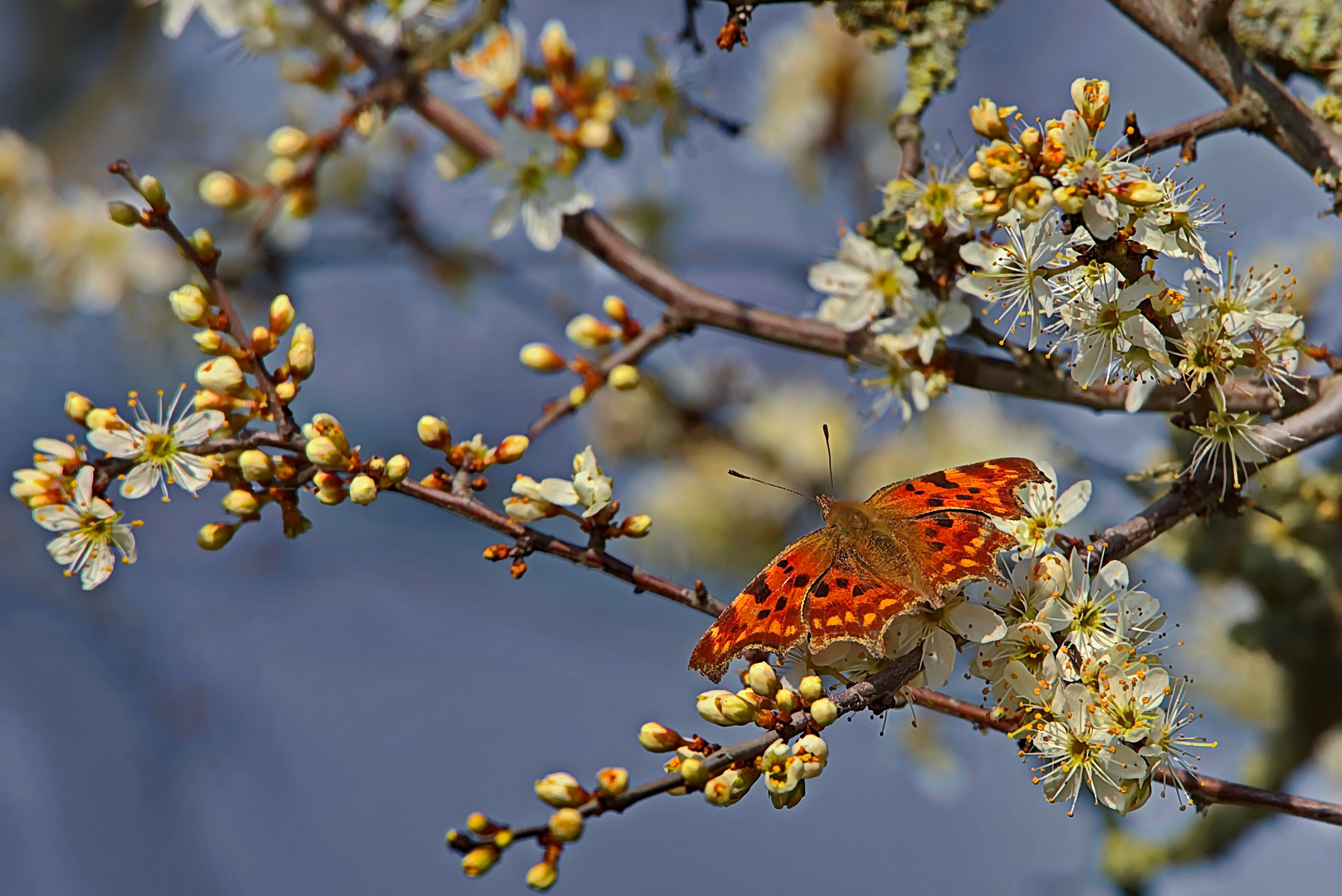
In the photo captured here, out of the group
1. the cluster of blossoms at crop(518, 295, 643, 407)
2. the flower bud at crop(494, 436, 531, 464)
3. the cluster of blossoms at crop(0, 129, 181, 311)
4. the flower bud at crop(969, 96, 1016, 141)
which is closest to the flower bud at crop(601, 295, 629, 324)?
the cluster of blossoms at crop(518, 295, 643, 407)

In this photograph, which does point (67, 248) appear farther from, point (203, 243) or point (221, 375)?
point (221, 375)

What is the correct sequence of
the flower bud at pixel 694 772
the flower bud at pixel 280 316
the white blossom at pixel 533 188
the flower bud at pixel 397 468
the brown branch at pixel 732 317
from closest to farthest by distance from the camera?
1. the flower bud at pixel 694 772
2. the flower bud at pixel 397 468
3. the flower bud at pixel 280 316
4. the brown branch at pixel 732 317
5. the white blossom at pixel 533 188

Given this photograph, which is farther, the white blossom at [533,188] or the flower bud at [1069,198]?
the white blossom at [533,188]

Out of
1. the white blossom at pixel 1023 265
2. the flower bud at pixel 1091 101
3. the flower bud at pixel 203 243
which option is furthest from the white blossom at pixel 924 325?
the flower bud at pixel 203 243

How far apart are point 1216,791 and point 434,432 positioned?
2.86 ft

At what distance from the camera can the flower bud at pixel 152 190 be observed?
1.09 metres

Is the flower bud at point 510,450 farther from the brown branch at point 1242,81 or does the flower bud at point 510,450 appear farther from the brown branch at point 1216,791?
the brown branch at point 1242,81

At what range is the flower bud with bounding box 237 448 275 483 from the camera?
1.06m

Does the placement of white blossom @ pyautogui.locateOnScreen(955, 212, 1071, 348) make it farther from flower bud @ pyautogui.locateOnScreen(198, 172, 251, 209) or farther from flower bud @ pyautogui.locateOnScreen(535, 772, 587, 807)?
flower bud @ pyautogui.locateOnScreen(198, 172, 251, 209)

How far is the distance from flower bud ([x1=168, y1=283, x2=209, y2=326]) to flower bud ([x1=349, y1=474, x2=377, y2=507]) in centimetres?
27

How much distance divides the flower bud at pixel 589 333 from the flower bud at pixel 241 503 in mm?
503

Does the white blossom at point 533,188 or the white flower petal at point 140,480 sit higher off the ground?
the white blossom at point 533,188

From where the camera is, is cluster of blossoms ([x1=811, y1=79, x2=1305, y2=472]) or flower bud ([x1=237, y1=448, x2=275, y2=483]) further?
flower bud ([x1=237, y1=448, x2=275, y2=483])

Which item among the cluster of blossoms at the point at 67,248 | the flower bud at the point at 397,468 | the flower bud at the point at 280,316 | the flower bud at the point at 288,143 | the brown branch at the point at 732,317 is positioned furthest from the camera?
the cluster of blossoms at the point at 67,248
